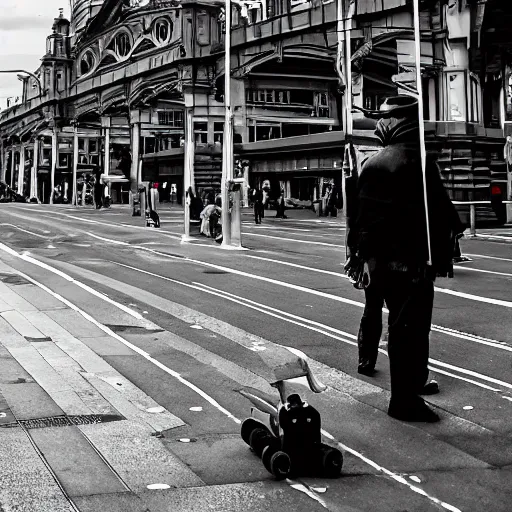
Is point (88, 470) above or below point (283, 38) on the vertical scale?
below

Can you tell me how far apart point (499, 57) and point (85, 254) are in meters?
22.5

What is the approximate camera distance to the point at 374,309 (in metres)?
7.73

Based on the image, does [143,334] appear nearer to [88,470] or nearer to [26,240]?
[88,470]

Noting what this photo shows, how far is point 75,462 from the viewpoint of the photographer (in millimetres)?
5469

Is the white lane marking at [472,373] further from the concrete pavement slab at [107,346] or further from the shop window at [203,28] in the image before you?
the shop window at [203,28]

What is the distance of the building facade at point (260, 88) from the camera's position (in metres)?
33.3

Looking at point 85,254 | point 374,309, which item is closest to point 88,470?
point 374,309

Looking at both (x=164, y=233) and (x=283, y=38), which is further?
(x=283, y=38)

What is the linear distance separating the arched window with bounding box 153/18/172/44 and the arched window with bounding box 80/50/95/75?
14.8 metres

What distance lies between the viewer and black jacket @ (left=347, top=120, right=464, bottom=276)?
646cm

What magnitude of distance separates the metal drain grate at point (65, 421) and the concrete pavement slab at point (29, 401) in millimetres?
104

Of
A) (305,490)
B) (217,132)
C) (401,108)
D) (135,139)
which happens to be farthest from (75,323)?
(135,139)

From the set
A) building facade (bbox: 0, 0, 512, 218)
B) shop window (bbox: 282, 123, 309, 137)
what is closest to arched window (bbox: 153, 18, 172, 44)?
building facade (bbox: 0, 0, 512, 218)

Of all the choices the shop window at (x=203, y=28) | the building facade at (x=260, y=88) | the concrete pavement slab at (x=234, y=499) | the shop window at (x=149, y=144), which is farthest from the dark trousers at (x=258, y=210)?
the shop window at (x=149, y=144)
